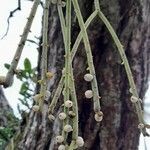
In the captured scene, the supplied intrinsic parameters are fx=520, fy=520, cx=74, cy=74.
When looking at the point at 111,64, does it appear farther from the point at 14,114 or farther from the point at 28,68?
the point at 14,114

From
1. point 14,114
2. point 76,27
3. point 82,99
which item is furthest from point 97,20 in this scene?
point 14,114

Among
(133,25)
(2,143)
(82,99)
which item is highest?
(133,25)

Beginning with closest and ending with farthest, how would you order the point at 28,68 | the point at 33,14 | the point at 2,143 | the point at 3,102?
1. the point at 33,14
2. the point at 2,143
3. the point at 28,68
4. the point at 3,102

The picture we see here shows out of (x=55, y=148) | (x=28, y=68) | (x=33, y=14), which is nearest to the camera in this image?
(x=33, y=14)

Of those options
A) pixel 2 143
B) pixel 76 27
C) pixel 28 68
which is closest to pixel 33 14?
pixel 76 27

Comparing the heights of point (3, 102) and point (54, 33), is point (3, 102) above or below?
below

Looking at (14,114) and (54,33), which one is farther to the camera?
(14,114)
